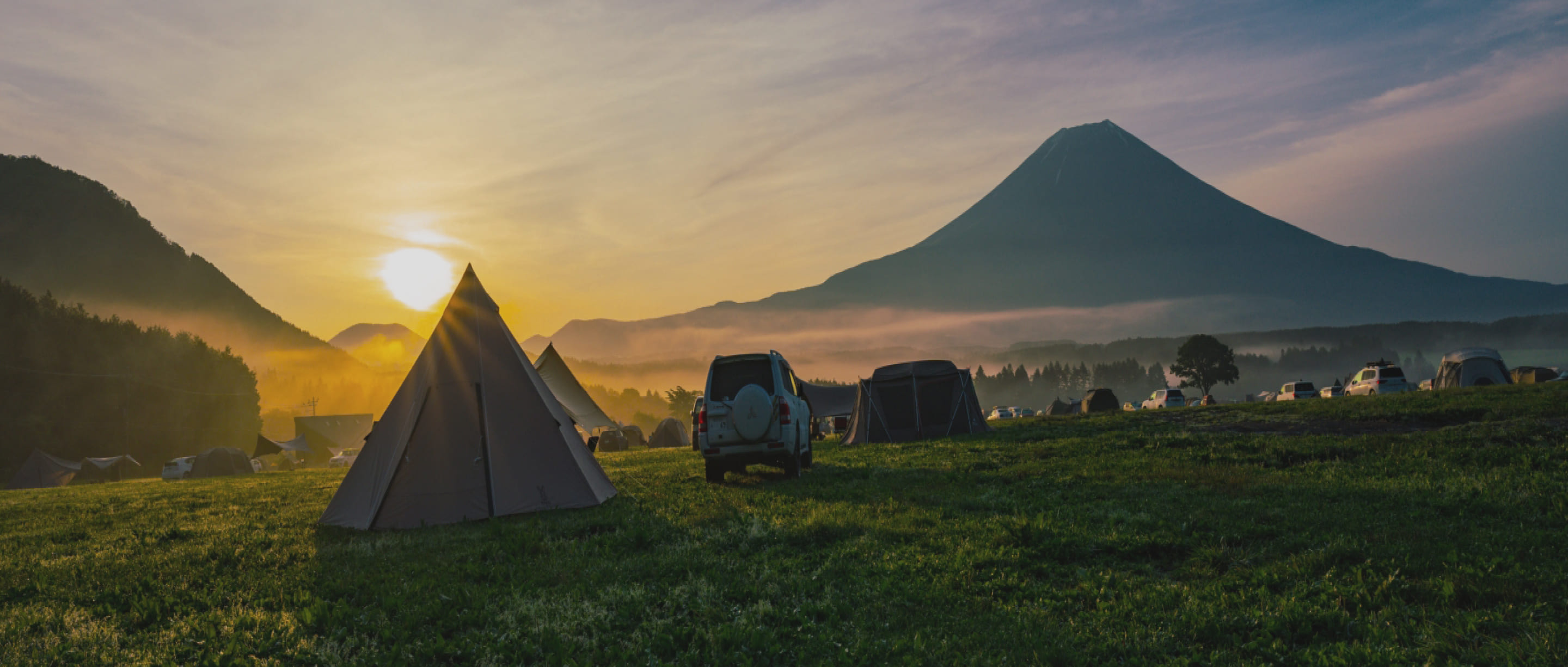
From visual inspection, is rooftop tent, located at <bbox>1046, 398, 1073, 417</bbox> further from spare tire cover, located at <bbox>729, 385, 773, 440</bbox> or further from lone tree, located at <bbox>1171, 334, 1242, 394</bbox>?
spare tire cover, located at <bbox>729, 385, 773, 440</bbox>

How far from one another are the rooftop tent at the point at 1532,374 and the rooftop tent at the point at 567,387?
168 ft

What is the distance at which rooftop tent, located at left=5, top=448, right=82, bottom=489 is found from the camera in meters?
47.2

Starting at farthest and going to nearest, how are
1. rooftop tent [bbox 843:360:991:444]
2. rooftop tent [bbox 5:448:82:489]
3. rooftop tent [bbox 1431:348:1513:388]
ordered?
1. rooftop tent [bbox 5:448:82:489]
2. rooftop tent [bbox 1431:348:1513:388]
3. rooftop tent [bbox 843:360:991:444]

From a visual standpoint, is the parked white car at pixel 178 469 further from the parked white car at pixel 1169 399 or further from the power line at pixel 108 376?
the parked white car at pixel 1169 399

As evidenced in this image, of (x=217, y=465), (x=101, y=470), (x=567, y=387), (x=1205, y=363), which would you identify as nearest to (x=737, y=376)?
(x=567, y=387)

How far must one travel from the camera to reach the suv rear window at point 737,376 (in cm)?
1641

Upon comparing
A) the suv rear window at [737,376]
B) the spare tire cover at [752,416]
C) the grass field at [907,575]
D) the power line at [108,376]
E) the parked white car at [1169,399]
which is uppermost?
the power line at [108,376]

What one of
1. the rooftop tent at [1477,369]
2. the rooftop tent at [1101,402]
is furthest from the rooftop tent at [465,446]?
the rooftop tent at [1101,402]

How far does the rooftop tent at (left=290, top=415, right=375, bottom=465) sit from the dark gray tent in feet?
130

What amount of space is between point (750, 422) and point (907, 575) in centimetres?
855

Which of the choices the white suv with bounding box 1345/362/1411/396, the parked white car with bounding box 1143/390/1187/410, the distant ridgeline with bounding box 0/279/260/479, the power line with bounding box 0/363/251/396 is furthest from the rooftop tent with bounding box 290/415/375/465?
the white suv with bounding box 1345/362/1411/396

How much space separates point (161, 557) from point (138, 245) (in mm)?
227260

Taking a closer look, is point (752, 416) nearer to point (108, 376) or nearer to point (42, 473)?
point (42, 473)

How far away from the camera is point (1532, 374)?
42.7 metres
